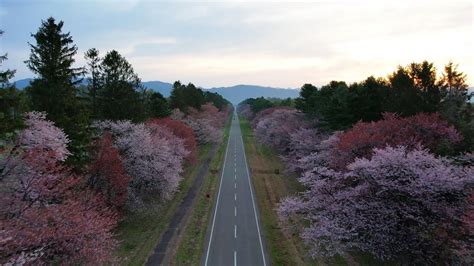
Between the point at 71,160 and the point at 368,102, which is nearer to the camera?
the point at 71,160

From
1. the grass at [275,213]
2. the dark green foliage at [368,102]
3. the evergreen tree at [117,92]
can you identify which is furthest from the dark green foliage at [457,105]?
the evergreen tree at [117,92]

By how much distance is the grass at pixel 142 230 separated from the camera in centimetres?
2618

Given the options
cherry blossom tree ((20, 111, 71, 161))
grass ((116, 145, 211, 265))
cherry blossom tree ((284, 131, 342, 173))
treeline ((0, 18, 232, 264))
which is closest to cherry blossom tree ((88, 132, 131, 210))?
treeline ((0, 18, 232, 264))

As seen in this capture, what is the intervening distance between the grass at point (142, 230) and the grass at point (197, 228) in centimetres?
196

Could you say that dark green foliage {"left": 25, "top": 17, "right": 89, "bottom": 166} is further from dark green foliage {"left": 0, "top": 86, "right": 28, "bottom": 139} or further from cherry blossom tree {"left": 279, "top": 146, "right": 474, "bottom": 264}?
cherry blossom tree {"left": 279, "top": 146, "right": 474, "bottom": 264}

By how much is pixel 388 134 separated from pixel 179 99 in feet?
197

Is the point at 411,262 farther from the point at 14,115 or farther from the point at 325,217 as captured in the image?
the point at 14,115

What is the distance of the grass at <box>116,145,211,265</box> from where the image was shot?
26.2 m

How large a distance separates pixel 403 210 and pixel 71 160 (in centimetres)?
2313

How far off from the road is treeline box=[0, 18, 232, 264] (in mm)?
6397

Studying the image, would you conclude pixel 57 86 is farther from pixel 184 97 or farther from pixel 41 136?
pixel 184 97

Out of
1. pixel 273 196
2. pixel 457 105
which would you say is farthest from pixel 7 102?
pixel 457 105

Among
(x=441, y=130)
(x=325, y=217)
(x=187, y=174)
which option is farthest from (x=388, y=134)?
Result: (x=187, y=174)

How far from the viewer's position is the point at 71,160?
28750 millimetres
